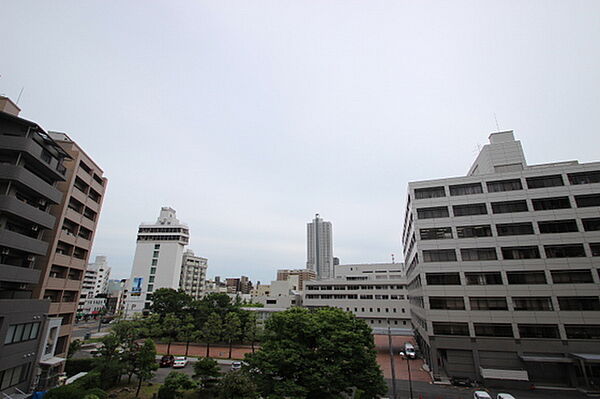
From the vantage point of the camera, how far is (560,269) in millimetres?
35656

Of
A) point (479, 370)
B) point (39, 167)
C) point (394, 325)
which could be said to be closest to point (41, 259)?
point (39, 167)

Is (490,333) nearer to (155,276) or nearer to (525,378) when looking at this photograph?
(525,378)

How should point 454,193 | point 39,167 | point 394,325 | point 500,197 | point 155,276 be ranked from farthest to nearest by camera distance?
point 155,276
point 394,325
point 454,193
point 500,197
point 39,167

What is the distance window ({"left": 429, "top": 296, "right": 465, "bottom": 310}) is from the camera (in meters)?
38.3

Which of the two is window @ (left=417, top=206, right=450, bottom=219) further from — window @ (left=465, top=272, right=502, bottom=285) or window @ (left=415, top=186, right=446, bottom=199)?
window @ (left=465, top=272, right=502, bottom=285)

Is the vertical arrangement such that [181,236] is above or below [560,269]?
above

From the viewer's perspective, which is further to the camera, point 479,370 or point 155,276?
point 155,276

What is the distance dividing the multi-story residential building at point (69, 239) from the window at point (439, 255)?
50.0 metres

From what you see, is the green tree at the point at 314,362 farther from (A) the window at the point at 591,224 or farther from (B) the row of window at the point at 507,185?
(A) the window at the point at 591,224

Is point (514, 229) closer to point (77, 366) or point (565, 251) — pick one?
point (565, 251)

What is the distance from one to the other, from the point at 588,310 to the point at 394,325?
134 ft

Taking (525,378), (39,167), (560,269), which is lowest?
(525,378)

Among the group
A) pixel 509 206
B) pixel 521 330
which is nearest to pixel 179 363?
pixel 521 330

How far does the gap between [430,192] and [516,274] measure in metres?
15.4
